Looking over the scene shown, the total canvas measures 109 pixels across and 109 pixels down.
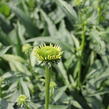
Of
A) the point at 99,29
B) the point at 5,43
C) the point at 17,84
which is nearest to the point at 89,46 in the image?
the point at 99,29

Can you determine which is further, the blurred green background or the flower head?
the blurred green background

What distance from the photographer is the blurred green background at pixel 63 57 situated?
8.37 ft

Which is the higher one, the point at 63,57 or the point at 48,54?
the point at 48,54

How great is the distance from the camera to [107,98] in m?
2.99

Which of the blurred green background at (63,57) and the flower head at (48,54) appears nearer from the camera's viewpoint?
the flower head at (48,54)

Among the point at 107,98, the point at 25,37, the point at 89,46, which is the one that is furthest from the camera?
the point at 25,37

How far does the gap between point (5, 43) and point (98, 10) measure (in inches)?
40.5

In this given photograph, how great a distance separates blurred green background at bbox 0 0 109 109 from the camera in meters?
2.55

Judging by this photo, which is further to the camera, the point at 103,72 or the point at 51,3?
the point at 51,3

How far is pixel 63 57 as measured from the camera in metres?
3.32

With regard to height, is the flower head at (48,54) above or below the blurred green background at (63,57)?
above

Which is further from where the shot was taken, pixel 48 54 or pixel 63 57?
pixel 63 57

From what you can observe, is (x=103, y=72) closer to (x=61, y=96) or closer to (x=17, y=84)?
Result: (x=61, y=96)

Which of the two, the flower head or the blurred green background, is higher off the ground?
the flower head
